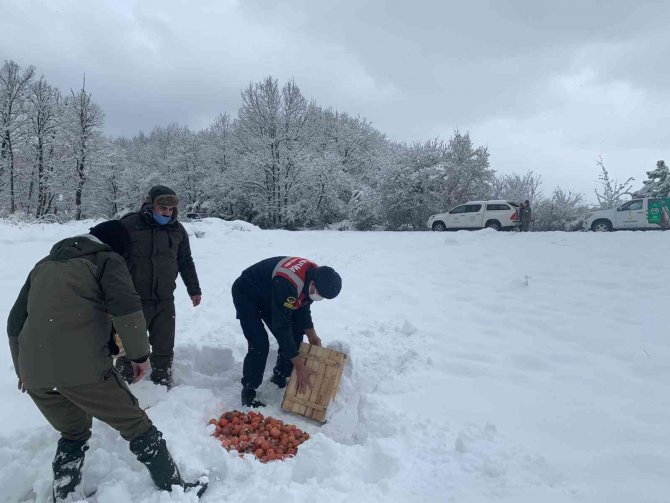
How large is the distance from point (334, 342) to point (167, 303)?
175cm

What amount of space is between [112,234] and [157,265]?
89 cm

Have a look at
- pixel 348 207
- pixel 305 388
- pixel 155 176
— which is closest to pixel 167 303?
pixel 305 388

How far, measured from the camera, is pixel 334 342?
4.44 metres

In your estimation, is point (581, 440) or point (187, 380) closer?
point (581, 440)

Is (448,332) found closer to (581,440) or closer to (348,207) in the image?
(581,440)

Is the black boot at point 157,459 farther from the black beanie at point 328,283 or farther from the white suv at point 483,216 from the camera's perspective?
the white suv at point 483,216

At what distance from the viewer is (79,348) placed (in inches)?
87.7

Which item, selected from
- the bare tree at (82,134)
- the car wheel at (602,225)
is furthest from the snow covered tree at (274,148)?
the car wheel at (602,225)

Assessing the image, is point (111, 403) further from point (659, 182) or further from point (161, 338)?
point (659, 182)

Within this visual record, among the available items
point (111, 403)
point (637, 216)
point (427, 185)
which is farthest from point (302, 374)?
point (427, 185)

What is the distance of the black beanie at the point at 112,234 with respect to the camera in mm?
2678

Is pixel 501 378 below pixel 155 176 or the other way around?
below

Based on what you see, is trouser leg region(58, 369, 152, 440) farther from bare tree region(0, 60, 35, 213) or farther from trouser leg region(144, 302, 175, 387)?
bare tree region(0, 60, 35, 213)

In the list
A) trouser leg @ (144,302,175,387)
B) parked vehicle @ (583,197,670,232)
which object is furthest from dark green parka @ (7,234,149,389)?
parked vehicle @ (583,197,670,232)
